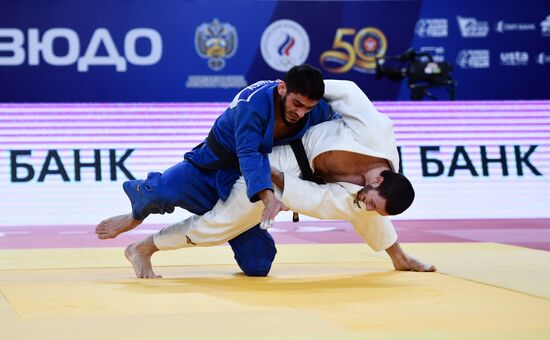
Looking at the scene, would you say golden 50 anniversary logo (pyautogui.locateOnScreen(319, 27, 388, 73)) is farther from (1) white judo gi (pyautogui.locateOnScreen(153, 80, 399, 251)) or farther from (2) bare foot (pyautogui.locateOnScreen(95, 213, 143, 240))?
(2) bare foot (pyautogui.locateOnScreen(95, 213, 143, 240))

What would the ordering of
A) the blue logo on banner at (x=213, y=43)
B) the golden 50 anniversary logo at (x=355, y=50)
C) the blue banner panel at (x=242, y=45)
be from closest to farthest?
1. the blue banner panel at (x=242, y=45)
2. the blue logo on banner at (x=213, y=43)
3. the golden 50 anniversary logo at (x=355, y=50)

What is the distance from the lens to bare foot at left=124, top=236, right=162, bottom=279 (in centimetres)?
376

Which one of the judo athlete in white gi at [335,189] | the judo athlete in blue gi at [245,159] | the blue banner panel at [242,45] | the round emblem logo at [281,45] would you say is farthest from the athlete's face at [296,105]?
the round emblem logo at [281,45]

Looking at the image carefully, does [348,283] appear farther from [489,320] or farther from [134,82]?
[134,82]

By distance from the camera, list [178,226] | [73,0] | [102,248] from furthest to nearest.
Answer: [73,0]
[102,248]
[178,226]

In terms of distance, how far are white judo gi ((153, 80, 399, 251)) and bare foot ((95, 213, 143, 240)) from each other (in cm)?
13

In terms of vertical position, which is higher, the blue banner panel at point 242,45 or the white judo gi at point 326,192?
the blue banner panel at point 242,45

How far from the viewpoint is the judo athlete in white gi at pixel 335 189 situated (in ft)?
11.5

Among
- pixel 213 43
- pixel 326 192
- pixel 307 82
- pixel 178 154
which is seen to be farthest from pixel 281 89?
pixel 213 43

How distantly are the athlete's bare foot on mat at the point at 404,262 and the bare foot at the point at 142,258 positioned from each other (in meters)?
1.07

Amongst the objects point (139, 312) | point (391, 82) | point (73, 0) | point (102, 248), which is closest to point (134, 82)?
point (73, 0)

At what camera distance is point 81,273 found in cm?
396

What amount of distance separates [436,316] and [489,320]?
16cm

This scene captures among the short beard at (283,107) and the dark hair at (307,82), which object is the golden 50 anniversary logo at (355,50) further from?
the dark hair at (307,82)
